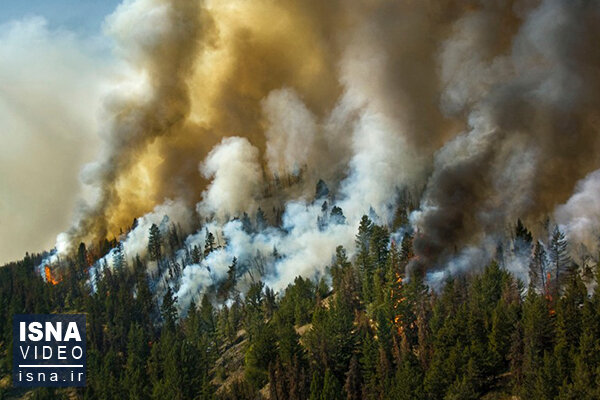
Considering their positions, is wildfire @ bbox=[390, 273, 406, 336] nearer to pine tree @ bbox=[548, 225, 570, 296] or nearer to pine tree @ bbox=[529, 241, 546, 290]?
pine tree @ bbox=[529, 241, 546, 290]

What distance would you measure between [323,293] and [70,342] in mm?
75307

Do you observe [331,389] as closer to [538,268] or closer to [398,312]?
[398,312]

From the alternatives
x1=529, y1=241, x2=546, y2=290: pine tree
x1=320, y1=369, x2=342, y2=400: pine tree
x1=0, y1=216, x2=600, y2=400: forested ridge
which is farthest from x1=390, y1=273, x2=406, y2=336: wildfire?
x1=529, y1=241, x2=546, y2=290: pine tree

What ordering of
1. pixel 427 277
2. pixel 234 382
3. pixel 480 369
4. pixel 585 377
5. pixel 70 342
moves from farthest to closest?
1. pixel 70 342
2. pixel 427 277
3. pixel 234 382
4. pixel 480 369
5. pixel 585 377

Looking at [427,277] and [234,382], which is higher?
[427,277]

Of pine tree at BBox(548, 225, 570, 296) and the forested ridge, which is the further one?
pine tree at BBox(548, 225, 570, 296)

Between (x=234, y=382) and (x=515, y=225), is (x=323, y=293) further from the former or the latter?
(x=515, y=225)

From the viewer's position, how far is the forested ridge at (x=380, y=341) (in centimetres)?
10312

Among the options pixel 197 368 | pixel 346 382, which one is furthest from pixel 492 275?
pixel 197 368

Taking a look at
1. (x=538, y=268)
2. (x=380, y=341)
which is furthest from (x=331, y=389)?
(x=538, y=268)

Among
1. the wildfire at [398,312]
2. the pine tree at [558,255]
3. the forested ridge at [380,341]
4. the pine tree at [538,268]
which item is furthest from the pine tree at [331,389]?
the pine tree at [558,255]

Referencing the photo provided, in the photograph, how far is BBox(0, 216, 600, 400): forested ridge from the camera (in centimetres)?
10312

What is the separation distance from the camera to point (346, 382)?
4525 inches

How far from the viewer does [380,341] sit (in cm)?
12175
